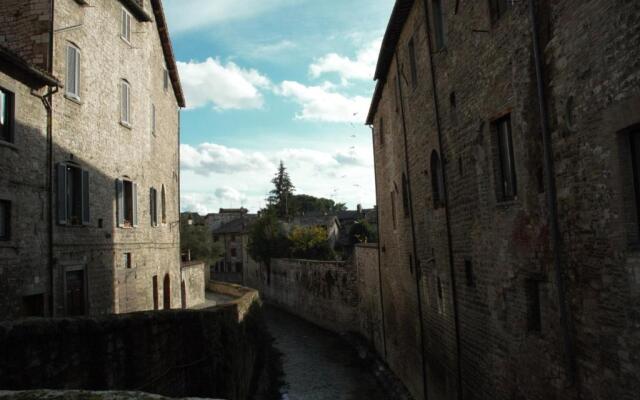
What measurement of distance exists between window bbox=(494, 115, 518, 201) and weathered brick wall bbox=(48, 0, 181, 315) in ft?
31.0

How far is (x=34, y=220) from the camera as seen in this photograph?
36.7 feet

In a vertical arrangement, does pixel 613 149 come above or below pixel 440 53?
below

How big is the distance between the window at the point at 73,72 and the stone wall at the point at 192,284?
1263cm

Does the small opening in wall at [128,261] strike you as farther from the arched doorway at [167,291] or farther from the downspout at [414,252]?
the downspout at [414,252]

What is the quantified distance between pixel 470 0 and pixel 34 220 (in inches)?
374

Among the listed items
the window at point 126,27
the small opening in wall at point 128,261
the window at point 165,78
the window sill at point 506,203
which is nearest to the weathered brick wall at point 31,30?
the window at point 126,27

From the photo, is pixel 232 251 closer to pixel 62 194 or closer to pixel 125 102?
pixel 125 102

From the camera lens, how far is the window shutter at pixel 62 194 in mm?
12016

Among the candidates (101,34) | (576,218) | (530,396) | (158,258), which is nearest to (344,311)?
(158,258)

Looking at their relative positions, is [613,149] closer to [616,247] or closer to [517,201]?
[616,247]

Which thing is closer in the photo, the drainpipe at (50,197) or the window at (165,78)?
the drainpipe at (50,197)

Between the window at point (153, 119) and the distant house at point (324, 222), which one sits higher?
the window at point (153, 119)

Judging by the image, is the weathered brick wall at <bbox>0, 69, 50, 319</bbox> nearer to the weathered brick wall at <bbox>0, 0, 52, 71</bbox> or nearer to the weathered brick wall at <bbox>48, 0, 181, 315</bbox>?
the weathered brick wall at <bbox>48, 0, 181, 315</bbox>

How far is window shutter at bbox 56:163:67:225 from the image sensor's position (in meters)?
12.0
